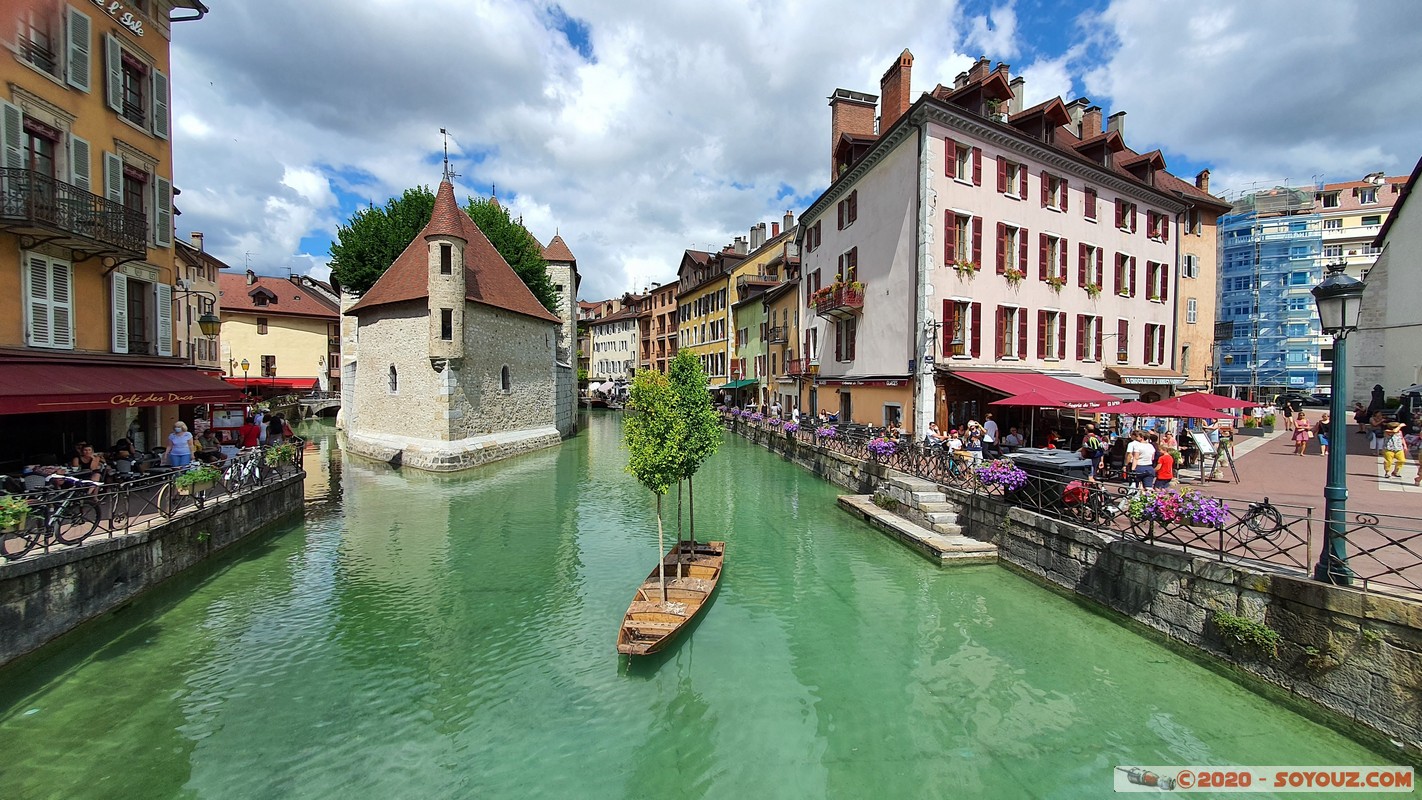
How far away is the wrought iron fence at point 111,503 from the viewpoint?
26.8 ft

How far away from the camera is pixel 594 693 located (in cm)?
745

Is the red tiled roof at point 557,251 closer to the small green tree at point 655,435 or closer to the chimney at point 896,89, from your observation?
the chimney at point 896,89

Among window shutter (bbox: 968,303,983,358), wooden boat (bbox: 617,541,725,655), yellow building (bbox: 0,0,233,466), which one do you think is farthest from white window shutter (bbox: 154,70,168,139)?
window shutter (bbox: 968,303,983,358)

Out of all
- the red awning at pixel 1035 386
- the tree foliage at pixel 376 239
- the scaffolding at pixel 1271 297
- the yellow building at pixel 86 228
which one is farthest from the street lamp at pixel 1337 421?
the scaffolding at pixel 1271 297

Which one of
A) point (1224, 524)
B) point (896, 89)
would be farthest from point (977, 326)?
point (1224, 524)

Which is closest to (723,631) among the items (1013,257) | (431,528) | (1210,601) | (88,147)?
(1210,601)

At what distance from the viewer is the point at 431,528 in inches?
589

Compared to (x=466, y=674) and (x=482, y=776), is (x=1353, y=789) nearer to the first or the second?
(x=482, y=776)

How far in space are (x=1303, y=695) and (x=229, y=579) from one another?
660 inches

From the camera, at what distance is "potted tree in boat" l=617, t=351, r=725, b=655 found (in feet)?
26.8

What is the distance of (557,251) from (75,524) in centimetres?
4059

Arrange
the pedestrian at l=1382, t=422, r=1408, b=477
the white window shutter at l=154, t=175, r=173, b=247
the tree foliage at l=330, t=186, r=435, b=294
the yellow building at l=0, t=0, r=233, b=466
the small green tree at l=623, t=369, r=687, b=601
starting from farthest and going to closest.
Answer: the tree foliage at l=330, t=186, r=435, b=294 → the white window shutter at l=154, t=175, r=173, b=247 → the pedestrian at l=1382, t=422, r=1408, b=477 → the yellow building at l=0, t=0, r=233, b=466 → the small green tree at l=623, t=369, r=687, b=601

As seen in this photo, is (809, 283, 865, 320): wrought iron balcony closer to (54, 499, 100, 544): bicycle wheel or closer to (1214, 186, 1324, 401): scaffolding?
(54, 499, 100, 544): bicycle wheel

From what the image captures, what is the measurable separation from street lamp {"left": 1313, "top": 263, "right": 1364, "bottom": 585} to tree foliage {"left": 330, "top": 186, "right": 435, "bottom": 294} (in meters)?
37.0
